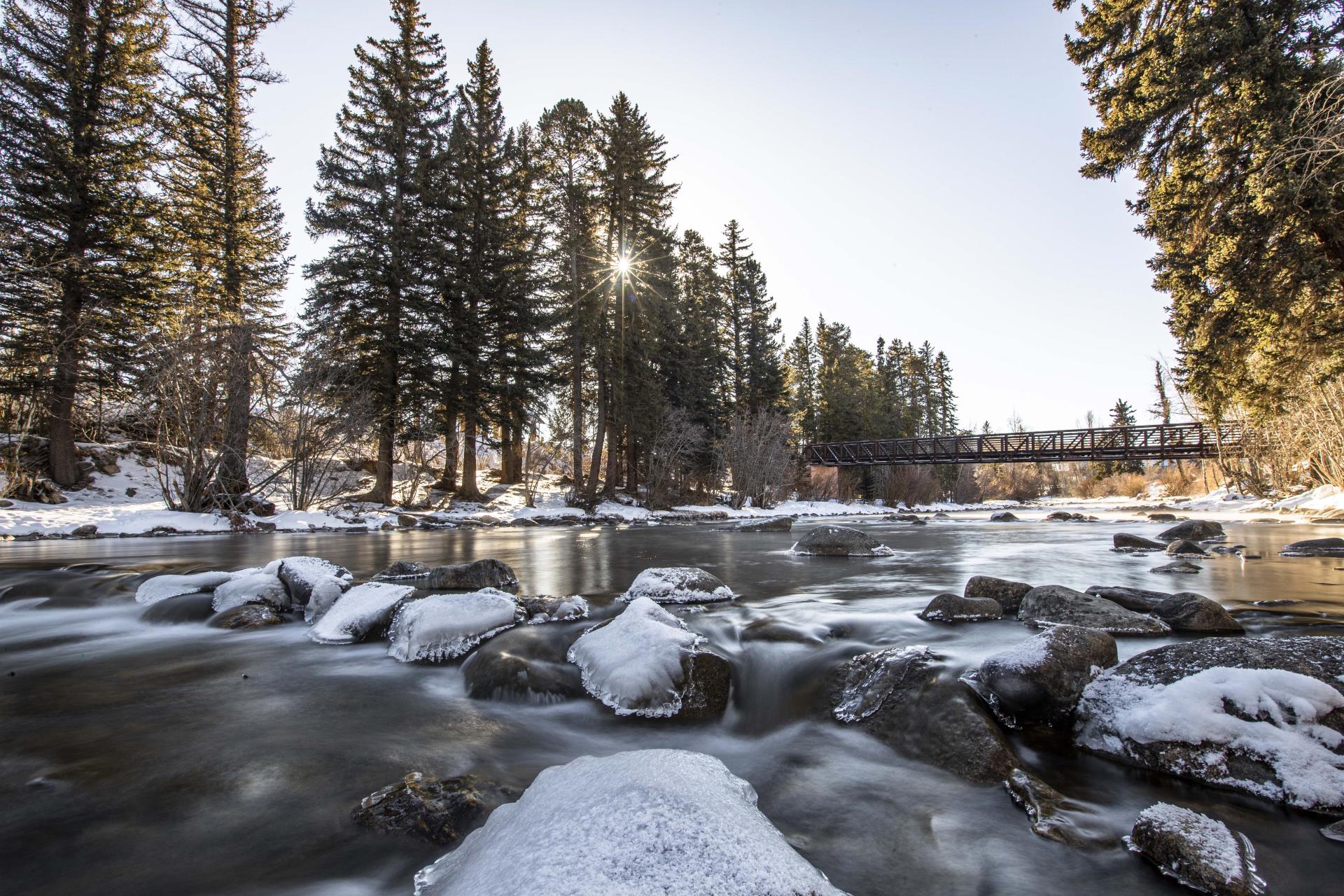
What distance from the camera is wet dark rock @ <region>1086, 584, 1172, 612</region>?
4340mm

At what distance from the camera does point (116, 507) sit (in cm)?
1325

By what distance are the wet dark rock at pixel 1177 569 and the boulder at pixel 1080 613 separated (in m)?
3.13

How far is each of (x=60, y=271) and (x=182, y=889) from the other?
18.0 meters

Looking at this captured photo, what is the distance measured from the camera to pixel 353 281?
18.1 m

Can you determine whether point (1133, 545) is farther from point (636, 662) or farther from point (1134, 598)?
point (636, 662)

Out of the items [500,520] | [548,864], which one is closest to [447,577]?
[548,864]

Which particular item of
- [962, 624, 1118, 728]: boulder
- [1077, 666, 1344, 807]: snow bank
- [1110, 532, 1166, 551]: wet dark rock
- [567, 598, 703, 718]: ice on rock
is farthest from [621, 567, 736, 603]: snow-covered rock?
[1110, 532, 1166, 551]: wet dark rock

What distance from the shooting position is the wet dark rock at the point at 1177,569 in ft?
21.3

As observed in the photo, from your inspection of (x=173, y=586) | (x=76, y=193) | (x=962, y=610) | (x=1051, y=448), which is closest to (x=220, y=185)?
(x=76, y=193)

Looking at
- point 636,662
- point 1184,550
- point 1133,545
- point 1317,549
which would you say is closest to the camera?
point 636,662

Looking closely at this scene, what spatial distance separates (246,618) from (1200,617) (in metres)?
6.94

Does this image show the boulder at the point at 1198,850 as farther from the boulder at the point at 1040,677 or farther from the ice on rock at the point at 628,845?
the ice on rock at the point at 628,845

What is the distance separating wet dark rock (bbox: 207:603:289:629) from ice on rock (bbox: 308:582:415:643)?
47 centimetres

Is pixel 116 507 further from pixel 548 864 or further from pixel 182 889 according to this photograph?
pixel 548 864
